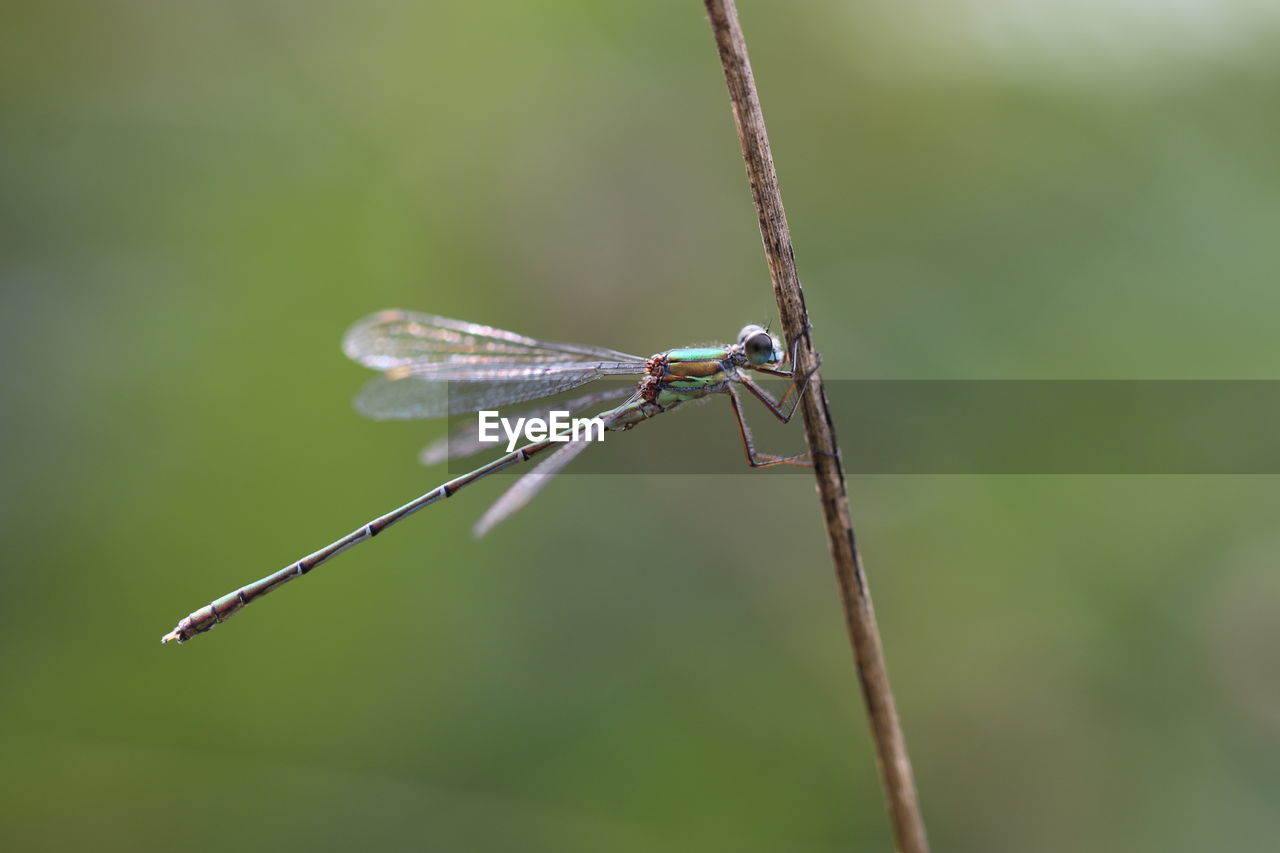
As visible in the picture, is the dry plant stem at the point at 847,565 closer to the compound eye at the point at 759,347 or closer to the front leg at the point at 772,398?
the front leg at the point at 772,398

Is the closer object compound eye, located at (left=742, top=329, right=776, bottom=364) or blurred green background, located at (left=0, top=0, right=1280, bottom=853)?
compound eye, located at (left=742, top=329, right=776, bottom=364)

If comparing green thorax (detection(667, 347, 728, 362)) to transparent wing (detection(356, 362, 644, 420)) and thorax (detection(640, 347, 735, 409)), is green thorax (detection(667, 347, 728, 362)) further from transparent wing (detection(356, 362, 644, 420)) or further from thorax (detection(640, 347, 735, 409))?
transparent wing (detection(356, 362, 644, 420))

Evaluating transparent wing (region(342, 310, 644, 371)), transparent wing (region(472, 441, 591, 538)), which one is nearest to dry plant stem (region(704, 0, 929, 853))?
transparent wing (region(472, 441, 591, 538))

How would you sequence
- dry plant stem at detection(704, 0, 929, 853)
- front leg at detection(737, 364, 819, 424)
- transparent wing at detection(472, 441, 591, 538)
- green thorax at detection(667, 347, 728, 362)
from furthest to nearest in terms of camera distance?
green thorax at detection(667, 347, 728, 362), transparent wing at detection(472, 441, 591, 538), front leg at detection(737, 364, 819, 424), dry plant stem at detection(704, 0, 929, 853)

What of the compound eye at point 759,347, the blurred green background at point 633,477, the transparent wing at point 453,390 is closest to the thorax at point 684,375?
the compound eye at point 759,347

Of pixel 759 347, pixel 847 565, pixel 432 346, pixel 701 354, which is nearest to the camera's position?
pixel 847 565

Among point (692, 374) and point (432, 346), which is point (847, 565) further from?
point (432, 346)

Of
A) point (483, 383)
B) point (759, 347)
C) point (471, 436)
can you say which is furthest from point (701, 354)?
point (471, 436)
